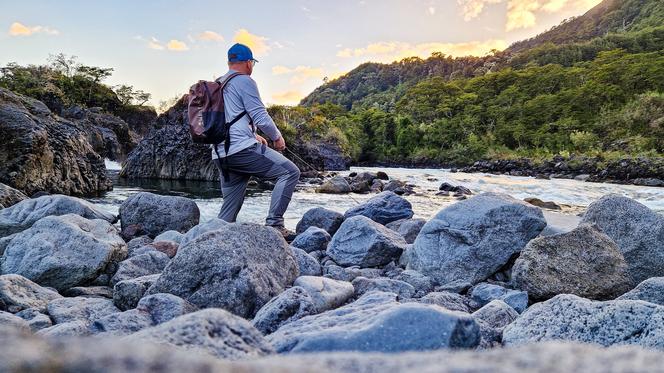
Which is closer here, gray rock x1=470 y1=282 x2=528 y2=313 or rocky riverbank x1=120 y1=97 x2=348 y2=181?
gray rock x1=470 y1=282 x2=528 y2=313

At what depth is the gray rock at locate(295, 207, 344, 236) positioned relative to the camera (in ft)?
24.3

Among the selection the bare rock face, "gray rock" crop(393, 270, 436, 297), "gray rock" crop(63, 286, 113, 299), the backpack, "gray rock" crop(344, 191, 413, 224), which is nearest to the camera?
"gray rock" crop(63, 286, 113, 299)

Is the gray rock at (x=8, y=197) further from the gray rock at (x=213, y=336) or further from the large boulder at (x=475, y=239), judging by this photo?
the gray rock at (x=213, y=336)

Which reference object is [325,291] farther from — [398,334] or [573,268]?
[573,268]

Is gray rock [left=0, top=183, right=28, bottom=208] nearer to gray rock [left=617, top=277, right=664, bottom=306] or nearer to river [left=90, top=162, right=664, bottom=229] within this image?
river [left=90, top=162, right=664, bottom=229]

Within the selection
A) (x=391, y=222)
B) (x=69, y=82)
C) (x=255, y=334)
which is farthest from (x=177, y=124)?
(x=69, y=82)

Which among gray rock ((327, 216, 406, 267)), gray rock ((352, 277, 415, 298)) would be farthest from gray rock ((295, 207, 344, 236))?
gray rock ((352, 277, 415, 298))

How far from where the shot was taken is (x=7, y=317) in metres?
2.77

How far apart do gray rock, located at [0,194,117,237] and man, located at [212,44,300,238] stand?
2.53 meters

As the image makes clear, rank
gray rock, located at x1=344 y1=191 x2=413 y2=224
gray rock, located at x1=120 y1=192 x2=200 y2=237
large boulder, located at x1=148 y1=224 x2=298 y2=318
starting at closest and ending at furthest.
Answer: large boulder, located at x1=148 y1=224 x2=298 y2=318 < gray rock, located at x1=120 y1=192 x2=200 y2=237 < gray rock, located at x1=344 y1=191 x2=413 y2=224

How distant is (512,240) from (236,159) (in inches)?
134

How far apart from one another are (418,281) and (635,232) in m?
2.52

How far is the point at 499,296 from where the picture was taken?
13.6 ft

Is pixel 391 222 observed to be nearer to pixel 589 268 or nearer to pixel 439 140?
pixel 589 268
